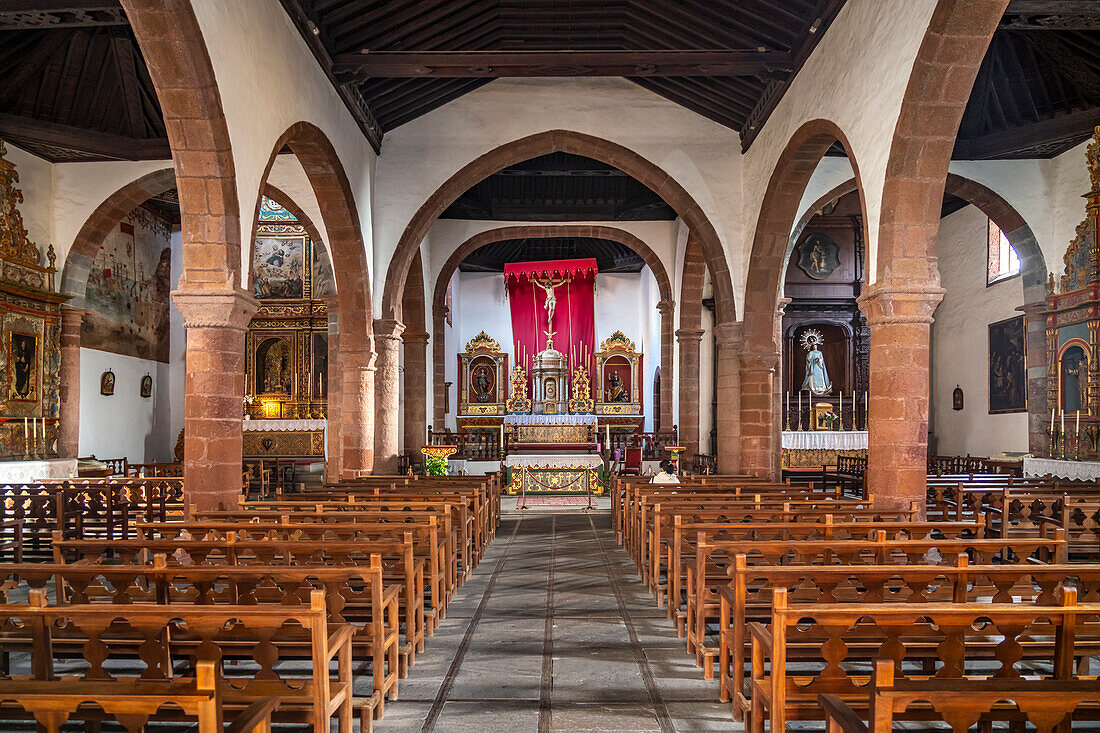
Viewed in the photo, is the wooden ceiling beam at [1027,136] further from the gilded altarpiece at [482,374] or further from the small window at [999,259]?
the gilded altarpiece at [482,374]

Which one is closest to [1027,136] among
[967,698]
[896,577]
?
[896,577]

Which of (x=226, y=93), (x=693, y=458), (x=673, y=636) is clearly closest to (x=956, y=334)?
(x=693, y=458)

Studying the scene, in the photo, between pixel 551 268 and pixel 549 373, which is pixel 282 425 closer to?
pixel 549 373

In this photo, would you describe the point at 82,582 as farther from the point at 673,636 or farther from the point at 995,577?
the point at 995,577

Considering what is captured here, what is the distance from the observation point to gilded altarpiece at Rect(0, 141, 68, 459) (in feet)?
38.8

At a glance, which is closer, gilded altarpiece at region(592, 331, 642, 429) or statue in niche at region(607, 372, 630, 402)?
gilded altarpiece at region(592, 331, 642, 429)

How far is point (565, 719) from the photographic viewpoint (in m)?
3.96

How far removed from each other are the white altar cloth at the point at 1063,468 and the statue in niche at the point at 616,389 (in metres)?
14.0

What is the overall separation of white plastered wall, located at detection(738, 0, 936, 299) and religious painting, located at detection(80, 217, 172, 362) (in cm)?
1286

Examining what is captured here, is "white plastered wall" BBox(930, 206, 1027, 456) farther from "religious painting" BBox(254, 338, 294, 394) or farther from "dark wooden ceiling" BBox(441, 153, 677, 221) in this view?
"religious painting" BBox(254, 338, 294, 394)

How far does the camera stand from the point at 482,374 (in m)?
25.3

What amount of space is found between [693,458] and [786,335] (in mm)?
4496

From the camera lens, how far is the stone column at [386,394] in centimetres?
1326

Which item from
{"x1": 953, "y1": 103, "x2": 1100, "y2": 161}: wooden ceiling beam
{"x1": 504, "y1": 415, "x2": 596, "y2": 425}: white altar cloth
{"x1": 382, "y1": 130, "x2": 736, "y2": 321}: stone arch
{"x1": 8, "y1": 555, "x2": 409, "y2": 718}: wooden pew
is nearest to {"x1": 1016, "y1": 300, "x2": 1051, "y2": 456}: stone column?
{"x1": 953, "y1": 103, "x2": 1100, "y2": 161}: wooden ceiling beam
